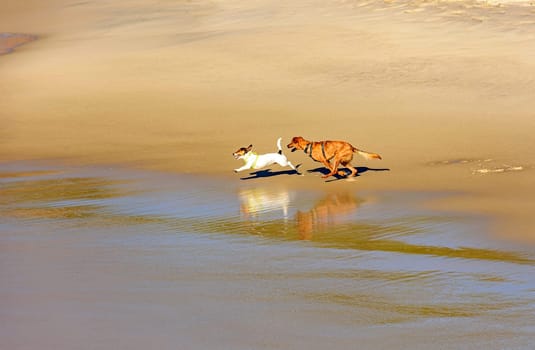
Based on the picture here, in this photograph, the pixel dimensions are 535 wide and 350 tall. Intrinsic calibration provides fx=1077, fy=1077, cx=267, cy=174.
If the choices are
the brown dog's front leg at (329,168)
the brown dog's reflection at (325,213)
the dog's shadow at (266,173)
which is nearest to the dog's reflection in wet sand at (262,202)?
the brown dog's reflection at (325,213)

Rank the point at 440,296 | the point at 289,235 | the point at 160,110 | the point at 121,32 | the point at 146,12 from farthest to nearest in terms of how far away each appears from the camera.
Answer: the point at 146,12
the point at 121,32
the point at 160,110
the point at 289,235
the point at 440,296

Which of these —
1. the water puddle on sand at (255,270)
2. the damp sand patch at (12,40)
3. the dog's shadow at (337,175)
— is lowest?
the water puddle on sand at (255,270)

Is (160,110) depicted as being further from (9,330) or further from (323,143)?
(9,330)

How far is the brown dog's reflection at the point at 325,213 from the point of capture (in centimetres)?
1104

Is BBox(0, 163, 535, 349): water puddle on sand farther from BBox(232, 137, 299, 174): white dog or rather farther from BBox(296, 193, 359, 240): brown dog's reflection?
BBox(232, 137, 299, 174): white dog

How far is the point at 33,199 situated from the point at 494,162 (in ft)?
19.9

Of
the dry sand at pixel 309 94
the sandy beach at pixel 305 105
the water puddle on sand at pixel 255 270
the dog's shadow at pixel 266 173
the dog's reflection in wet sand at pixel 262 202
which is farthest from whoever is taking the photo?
the dry sand at pixel 309 94

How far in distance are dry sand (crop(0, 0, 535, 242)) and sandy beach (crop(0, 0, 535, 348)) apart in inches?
1.9

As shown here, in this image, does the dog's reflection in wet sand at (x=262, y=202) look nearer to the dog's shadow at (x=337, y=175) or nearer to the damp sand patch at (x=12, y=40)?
the dog's shadow at (x=337, y=175)

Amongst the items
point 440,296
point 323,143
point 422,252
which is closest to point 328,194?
point 323,143

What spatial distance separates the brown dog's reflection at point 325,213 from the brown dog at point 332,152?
936 mm

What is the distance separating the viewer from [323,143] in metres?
14.2

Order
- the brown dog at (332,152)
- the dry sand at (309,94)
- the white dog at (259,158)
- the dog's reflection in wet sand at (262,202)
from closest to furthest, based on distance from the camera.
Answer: the dog's reflection in wet sand at (262,202) → the brown dog at (332,152) → the white dog at (259,158) → the dry sand at (309,94)

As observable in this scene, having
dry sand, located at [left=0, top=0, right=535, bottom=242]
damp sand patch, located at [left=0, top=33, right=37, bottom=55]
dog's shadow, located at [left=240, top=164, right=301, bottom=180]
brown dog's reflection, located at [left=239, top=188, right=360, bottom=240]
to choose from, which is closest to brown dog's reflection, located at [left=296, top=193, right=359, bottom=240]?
brown dog's reflection, located at [left=239, top=188, right=360, bottom=240]
